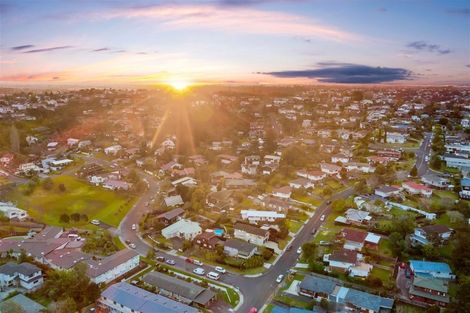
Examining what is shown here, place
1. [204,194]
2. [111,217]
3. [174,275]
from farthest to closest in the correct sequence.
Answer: [204,194], [111,217], [174,275]

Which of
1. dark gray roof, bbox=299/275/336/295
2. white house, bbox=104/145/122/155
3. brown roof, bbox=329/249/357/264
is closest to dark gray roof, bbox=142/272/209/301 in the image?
dark gray roof, bbox=299/275/336/295

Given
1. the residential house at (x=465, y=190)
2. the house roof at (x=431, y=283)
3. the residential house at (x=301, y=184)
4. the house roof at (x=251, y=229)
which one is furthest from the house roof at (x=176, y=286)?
the residential house at (x=465, y=190)

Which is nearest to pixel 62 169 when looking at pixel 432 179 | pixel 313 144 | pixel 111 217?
pixel 111 217

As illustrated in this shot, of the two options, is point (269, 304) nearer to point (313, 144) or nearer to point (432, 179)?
point (432, 179)

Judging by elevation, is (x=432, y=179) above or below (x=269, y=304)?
above

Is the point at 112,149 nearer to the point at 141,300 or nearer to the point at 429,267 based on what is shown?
the point at 141,300

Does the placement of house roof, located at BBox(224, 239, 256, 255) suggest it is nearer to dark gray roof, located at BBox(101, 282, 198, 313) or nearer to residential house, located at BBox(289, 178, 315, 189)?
dark gray roof, located at BBox(101, 282, 198, 313)
